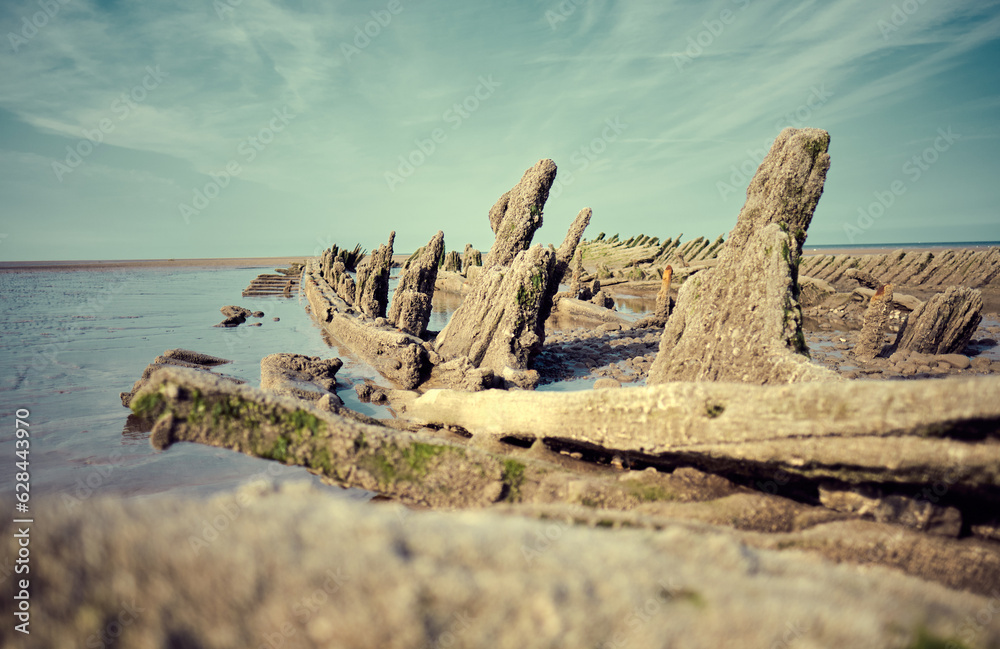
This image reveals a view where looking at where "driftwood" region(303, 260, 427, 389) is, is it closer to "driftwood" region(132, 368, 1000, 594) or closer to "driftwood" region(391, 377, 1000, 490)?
"driftwood" region(391, 377, 1000, 490)

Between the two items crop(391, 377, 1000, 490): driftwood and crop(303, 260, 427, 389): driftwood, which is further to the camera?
crop(303, 260, 427, 389): driftwood

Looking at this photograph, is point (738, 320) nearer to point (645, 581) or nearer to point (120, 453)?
point (645, 581)

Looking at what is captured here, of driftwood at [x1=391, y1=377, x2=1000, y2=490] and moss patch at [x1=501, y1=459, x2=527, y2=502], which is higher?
driftwood at [x1=391, y1=377, x2=1000, y2=490]

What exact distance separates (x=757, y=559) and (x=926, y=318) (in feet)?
39.4

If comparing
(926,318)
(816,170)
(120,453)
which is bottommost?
(120,453)

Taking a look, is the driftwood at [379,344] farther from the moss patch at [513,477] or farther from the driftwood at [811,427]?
the moss patch at [513,477]

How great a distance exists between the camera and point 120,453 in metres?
5.89

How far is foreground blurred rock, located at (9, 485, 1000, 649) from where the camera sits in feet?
3.64

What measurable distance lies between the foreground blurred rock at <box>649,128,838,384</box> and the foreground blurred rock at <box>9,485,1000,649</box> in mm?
3703

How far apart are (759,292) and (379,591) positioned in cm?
548

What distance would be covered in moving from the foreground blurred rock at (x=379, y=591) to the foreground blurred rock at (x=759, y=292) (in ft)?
12.1

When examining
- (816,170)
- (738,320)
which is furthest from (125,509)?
(816,170)

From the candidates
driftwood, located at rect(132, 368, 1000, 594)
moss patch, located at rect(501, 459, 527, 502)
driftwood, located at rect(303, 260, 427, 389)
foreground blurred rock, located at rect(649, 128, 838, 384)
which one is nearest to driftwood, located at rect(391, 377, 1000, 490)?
driftwood, located at rect(132, 368, 1000, 594)

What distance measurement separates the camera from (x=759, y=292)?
5422mm
